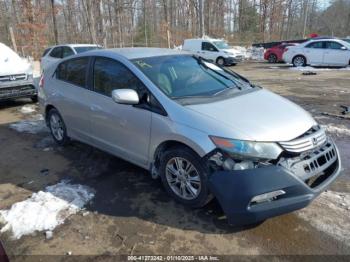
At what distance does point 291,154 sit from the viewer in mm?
3002

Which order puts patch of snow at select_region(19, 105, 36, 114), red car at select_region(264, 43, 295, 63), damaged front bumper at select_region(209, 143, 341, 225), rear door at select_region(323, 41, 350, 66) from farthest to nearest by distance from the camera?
red car at select_region(264, 43, 295, 63), rear door at select_region(323, 41, 350, 66), patch of snow at select_region(19, 105, 36, 114), damaged front bumper at select_region(209, 143, 341, 225)

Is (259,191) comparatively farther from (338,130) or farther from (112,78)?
(338,130)

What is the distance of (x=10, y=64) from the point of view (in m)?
9.01

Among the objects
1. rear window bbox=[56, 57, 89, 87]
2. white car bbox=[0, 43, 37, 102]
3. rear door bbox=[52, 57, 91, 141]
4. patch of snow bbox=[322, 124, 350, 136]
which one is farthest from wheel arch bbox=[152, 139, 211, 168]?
white car bbox=[0, 43, 37, 102]

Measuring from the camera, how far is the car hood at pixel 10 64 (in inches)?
347

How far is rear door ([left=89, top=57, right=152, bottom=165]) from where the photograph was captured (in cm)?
384

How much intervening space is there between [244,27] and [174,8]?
31.4ft

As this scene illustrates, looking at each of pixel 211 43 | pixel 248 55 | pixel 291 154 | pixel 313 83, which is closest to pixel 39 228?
pixel 291 154

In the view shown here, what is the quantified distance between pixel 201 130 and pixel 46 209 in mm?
1957

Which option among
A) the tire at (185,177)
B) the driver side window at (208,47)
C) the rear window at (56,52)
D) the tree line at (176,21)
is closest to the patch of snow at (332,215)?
the tire at (185,177)

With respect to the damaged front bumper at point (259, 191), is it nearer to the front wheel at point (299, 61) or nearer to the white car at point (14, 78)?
the white car at point (14, 78)

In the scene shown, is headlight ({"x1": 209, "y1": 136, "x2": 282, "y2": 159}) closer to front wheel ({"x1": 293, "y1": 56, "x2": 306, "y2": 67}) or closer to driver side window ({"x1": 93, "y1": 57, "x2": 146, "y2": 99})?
driver side window ({"x1": 93, "y1": 57, "x2": 146, "y2": 99})

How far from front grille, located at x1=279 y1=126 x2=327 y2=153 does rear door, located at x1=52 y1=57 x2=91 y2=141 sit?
2787 mm

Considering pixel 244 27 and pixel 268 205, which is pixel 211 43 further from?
pixel 244 27
